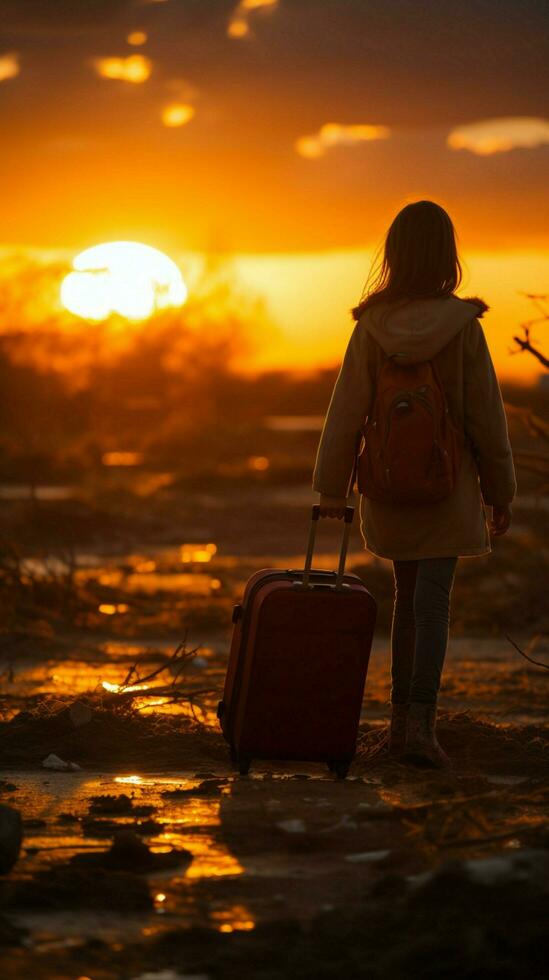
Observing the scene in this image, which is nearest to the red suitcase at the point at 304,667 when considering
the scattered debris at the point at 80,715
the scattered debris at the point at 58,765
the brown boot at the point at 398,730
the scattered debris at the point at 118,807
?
the brown boot at the point at 398,730

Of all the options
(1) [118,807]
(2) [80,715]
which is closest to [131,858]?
(1) [118,807]

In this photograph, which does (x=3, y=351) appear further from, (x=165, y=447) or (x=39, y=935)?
(x=39, y=935)

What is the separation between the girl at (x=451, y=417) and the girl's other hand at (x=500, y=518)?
63 millimetres

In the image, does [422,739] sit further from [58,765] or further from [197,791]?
[58,765]

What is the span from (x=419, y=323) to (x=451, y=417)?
0.34m

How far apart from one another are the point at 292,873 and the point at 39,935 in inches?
30.7

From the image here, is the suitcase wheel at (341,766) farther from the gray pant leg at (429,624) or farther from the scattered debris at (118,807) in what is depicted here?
the scattered debris at (118,807)

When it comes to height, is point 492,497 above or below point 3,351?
below

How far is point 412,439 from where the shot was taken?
5.21 meters

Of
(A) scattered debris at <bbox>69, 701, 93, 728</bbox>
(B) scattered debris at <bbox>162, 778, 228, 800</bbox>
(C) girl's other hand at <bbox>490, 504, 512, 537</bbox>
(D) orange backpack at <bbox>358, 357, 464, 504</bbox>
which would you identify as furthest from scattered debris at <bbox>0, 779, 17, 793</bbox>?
(C) girl's other hand at <bbox>490, 504, 512, 537</bbox>

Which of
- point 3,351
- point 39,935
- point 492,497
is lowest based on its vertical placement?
point 39,935

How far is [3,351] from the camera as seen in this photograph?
44.2m

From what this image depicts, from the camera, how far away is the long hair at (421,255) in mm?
5379

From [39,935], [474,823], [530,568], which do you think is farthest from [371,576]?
[39,935]
